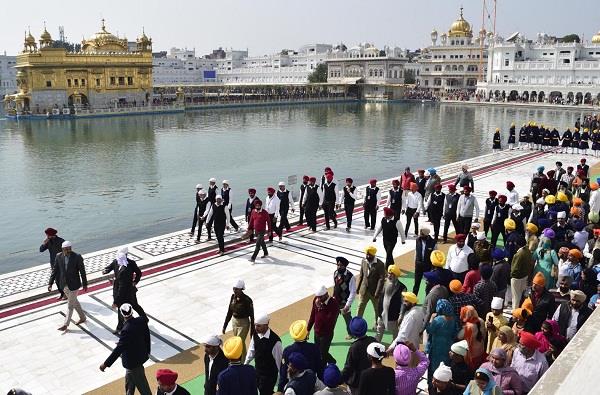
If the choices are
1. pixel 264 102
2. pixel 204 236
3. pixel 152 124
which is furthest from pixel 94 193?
pixel 264 102

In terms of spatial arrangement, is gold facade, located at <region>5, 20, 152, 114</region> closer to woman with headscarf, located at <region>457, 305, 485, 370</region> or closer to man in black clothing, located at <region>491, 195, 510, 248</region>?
man in black clothing, located at <region>491, 195, 510, 248</region>

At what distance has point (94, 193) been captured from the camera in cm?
1720

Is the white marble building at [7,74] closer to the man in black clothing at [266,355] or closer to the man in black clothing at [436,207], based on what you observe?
the man in black clothing at [436,207]

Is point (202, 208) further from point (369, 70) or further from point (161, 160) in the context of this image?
point (369, 70)

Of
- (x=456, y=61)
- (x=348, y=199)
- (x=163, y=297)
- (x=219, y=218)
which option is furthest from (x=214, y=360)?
(x=456, y=61)

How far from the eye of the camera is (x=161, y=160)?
24.4 meters

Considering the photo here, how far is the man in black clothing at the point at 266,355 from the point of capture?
14.9 ft

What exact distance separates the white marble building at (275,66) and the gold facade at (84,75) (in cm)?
3927

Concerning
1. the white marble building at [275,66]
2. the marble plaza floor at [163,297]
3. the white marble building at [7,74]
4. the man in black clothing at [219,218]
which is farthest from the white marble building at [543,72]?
the white marble building at [7,74]

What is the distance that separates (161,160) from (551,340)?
71.4ft

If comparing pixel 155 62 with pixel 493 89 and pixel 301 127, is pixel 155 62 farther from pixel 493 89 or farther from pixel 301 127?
pixel 301 127

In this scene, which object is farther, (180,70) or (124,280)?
(180,70)

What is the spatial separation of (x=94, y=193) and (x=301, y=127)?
80.8 feet

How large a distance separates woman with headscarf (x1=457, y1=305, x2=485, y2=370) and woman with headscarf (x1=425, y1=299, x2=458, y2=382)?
107 mm
